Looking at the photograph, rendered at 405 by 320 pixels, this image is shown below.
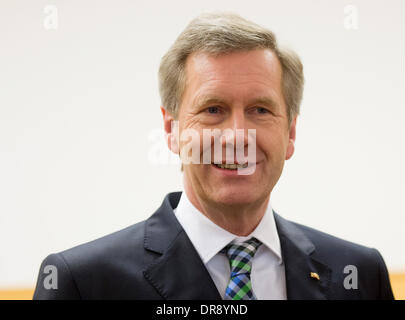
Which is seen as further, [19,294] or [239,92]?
[19,294]

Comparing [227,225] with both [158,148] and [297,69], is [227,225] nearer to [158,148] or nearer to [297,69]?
[297,69]

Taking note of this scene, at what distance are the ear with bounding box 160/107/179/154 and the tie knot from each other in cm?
46

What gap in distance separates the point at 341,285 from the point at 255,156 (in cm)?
66

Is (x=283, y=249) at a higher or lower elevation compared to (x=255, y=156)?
lower

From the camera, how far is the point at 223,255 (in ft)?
7.07

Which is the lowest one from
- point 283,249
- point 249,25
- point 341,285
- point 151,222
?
point 341,285

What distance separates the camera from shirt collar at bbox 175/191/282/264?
2.15m

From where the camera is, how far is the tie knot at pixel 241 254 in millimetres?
2092

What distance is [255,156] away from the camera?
209 centimetres

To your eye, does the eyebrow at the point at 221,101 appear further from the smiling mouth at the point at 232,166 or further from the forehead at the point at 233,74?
the smiling mouth at the point at 232,166

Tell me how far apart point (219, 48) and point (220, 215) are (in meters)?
0.64

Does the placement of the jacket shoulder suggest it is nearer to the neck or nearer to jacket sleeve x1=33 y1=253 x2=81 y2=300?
the neck
